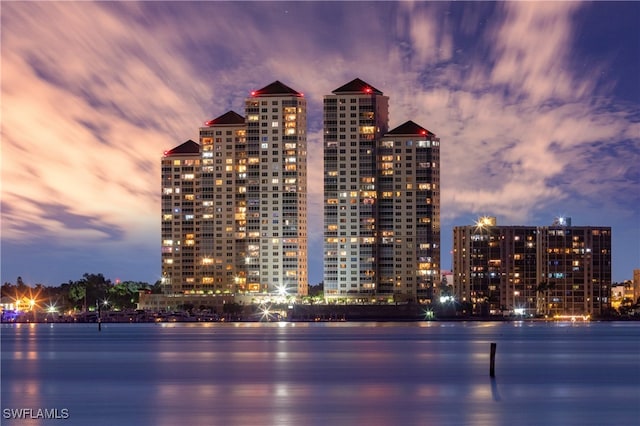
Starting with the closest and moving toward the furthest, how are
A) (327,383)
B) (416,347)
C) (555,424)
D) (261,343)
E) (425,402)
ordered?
(555,424)
(425,402)
(327,383)
(416,347)
(261,343)

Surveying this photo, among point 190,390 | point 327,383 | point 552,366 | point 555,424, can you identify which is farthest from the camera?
point 552,366

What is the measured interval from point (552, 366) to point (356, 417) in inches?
1528

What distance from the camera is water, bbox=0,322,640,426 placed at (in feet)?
173

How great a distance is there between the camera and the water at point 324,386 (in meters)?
52.7

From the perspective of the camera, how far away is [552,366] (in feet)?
286

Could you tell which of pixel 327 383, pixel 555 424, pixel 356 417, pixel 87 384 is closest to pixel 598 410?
pixel 555 424

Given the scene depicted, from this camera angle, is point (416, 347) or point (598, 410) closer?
point (598, 410)

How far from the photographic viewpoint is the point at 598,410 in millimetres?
55469

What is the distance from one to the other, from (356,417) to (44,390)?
885 inches

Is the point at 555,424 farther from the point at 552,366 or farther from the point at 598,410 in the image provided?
the point at 552,366

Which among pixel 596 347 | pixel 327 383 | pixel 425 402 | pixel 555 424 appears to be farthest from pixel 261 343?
pixel 555 424

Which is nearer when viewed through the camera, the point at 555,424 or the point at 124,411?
the point at 555,424

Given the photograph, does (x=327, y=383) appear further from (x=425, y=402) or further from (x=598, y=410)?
(x=598, y=410)

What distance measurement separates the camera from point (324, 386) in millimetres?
67938
